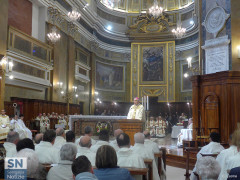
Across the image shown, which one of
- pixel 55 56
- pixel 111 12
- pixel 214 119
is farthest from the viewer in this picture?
pixel 111 12

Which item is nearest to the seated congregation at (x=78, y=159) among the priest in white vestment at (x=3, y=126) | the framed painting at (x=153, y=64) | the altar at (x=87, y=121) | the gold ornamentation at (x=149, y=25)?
the priest in white vestment at (x=3, y=126)

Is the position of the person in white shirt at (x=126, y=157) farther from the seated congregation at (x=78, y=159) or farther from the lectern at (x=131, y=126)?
the lectern at (x=131, y=126)

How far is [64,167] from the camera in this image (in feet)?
10.5

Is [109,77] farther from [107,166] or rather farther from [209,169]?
[209,169]

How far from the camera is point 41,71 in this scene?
52.3ft

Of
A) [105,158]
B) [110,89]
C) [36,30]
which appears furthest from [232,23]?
[110,89]

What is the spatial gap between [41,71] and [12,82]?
2.42 meters

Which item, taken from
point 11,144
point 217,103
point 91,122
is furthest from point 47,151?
point 91,122

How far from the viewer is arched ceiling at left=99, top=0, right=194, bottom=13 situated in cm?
2661

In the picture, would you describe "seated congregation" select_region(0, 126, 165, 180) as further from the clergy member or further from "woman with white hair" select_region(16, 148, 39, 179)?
the clergy member

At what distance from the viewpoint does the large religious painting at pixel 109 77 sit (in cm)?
2531

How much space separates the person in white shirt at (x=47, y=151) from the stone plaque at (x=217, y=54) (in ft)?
25.2

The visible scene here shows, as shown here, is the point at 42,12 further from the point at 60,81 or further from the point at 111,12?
the point at 111,12

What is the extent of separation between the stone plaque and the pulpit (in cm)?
61
